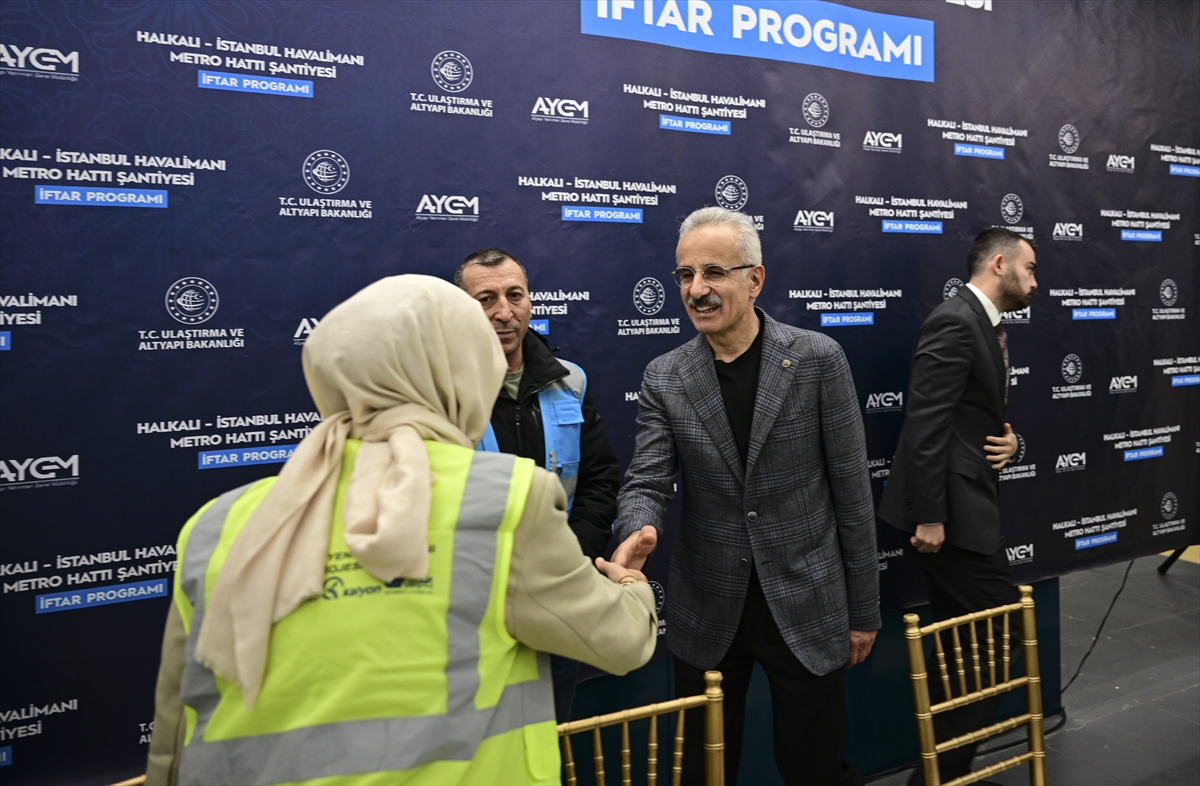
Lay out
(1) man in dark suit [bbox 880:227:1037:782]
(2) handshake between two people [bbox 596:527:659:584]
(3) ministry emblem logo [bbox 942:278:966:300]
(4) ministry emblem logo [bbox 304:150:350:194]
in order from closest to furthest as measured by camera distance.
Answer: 1. (2) handshake between two people [bbox 596:527:659:584]
2. (4) ministry emblem logo [bbox 304:150:350:194]
3. (1) man in dark suit [bbox 880:227:1037:782]
4. (3) ministry emblem logo [bbox 942:278:966:300]

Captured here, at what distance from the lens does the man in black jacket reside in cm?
198

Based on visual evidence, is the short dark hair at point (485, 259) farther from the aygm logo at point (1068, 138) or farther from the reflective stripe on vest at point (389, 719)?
the aygm logo at point (1068, 138)

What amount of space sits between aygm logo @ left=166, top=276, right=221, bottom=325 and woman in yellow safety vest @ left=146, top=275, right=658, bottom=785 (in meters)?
1.03

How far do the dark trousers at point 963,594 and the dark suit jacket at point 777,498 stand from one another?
0.78m

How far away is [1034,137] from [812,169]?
114 cm

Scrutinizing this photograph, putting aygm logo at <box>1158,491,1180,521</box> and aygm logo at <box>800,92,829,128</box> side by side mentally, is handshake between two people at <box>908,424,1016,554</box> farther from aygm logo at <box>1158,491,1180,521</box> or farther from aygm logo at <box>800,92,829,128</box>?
aygm logo at <box>1158,491,1180,521</box>

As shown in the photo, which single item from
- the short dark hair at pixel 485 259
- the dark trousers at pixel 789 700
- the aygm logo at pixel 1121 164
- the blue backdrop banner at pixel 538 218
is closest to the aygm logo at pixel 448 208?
the blue backdrop banner at pixel 538 218

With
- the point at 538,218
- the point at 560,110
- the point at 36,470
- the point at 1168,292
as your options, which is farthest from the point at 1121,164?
the point at 36,470

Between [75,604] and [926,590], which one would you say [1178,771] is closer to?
[926,590]

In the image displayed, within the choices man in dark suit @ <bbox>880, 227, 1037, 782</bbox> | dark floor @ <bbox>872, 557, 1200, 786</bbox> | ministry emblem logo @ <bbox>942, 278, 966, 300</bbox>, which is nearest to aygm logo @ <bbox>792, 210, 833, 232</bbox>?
man in dark suit @ <bbox>880, 227, 1037, 782</bbox>

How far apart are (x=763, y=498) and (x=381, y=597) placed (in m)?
1.17

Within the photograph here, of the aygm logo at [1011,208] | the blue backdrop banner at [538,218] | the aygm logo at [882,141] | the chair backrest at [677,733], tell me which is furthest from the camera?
the aygm logo at [1011,208]

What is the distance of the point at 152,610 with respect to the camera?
197 centimetres

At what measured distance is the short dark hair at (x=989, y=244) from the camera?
2814mm
